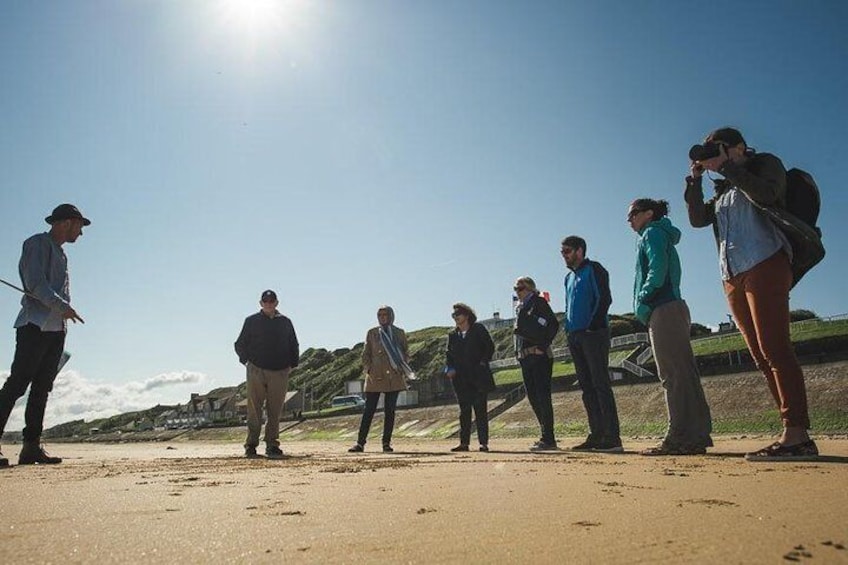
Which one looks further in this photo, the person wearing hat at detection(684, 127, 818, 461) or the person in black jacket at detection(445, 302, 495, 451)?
the person in black jacket at detection(445, 302, 495, 451)

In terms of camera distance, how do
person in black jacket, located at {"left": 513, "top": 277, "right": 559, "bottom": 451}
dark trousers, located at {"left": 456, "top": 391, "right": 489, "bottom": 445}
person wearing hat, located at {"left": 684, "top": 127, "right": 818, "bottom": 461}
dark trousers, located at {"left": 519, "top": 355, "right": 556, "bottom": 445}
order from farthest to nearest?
dark trousers, located at {"left": 456, "top": 391, "right": 489, "bottom": 445} < person in black jacket, located at {"left": 513, "top": 277, "right": 559, "bottom": 451} < dark trousers, located at {"left": 519, "top": 355, "right": 556, "bottom": 445} < person wearing hat, located at {"left": 684, "top": 127, "right": 818, "bottom": 461}

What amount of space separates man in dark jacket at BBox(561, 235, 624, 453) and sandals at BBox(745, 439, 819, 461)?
71.9 inches

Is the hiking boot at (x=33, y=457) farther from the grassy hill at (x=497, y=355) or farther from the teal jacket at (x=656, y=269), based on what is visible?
the grassy hill at (x=497, y=355)

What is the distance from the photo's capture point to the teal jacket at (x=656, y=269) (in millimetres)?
4449

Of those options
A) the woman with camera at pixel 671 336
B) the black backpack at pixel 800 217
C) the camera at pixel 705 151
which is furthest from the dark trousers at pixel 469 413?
the black backpack at pixel 800 217

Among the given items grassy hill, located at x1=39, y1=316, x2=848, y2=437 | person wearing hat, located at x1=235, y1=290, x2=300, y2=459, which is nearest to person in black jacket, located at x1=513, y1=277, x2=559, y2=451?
person wearing hat, located at x1=235, y1=290, x2=300, y2=459

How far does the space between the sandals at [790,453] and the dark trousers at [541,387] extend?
9.28 ft

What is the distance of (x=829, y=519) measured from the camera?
1.43 metres

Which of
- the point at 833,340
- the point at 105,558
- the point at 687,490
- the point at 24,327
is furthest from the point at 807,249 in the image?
the point at 833,340

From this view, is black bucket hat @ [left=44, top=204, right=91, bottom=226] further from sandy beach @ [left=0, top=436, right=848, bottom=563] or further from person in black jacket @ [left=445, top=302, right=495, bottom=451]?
person in black jacket @ [left=445, top=302, right=495, bottom=451]

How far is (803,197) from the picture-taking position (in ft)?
11.4

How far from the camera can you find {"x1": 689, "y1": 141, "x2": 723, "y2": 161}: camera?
368 centimetres

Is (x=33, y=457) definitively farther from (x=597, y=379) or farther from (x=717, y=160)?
(x=717, y=160)

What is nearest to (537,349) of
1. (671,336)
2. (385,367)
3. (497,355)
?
(671,336)
